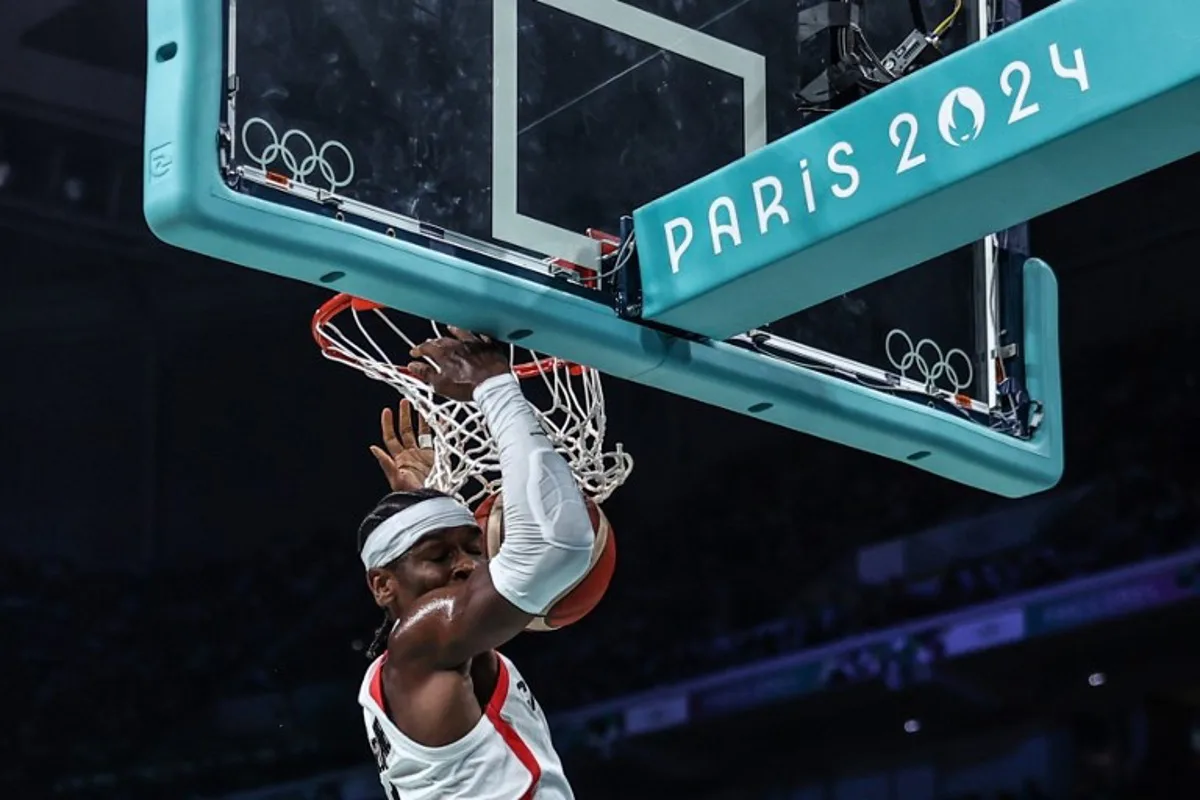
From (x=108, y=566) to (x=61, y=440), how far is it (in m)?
0.52

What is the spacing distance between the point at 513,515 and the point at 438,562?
15.1 inches

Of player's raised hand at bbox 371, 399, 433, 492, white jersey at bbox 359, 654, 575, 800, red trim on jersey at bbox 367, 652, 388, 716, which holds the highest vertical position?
player's raised hand at bbox 371, 399, 433, 492

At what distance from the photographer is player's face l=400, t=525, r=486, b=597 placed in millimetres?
4008

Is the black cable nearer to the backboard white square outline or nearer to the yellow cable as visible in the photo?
the yellow cable

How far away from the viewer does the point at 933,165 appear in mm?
3406

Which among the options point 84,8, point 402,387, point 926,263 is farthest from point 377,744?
point 84,8

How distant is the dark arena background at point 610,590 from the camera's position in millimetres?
8180

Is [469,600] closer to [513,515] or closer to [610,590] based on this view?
[513,515]

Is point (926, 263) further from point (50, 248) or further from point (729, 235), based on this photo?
point (50, 248)

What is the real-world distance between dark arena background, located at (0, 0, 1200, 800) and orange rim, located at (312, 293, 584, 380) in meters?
4.04

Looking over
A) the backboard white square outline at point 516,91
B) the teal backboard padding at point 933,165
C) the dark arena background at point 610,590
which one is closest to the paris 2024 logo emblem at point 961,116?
the teal backboard padding at point 933,165

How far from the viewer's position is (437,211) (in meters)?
3.58

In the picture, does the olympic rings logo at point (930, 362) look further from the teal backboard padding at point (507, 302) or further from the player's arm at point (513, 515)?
the player's arm at point (513, 515)

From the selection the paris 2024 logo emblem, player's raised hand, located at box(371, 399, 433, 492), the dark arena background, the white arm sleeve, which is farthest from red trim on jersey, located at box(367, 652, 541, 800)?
the dark arena background
